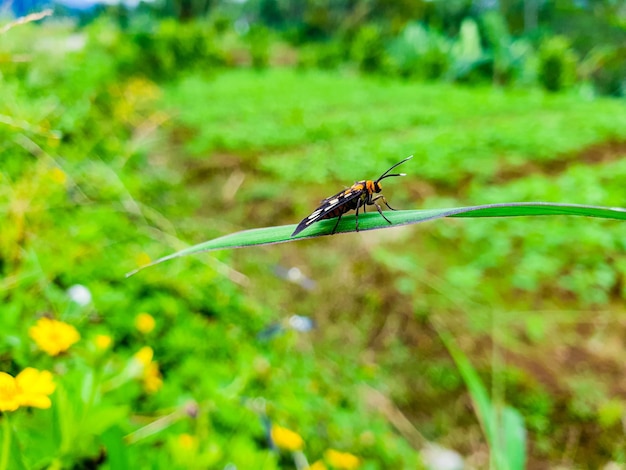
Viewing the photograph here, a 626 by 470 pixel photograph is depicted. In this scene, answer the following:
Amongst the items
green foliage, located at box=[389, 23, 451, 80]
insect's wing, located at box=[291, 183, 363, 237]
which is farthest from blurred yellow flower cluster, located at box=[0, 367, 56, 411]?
green foliage, located at box=[389, 23, 451, 80]

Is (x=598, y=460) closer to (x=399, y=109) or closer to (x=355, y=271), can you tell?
(x=355, y=271)

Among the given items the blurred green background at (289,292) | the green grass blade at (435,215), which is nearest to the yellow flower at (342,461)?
the blurred green background at (289,292)

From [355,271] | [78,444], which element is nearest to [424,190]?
[355,271]

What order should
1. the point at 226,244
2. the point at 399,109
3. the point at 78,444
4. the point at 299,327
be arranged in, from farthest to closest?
the point at 399,109 → the point at 299,327 → the point at 78,444 → the point at 226,244

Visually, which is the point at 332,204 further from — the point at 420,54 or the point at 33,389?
the point at 420,54

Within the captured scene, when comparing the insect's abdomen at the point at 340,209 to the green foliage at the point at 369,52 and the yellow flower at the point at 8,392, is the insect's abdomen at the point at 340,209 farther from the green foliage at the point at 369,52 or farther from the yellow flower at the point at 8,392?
the green foliage at the point at 369,52

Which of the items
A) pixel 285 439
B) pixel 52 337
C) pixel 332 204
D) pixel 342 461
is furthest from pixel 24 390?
pixel 342 461
